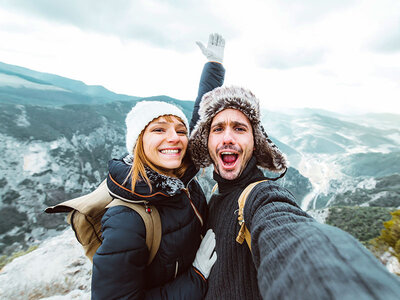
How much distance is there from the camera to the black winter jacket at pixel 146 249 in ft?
5.15

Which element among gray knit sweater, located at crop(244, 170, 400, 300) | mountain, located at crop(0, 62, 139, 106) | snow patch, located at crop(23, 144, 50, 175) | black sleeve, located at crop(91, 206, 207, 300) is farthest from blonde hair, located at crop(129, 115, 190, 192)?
mountain, located at crop(0, 62, 139, 106)

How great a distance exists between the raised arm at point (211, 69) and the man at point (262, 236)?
1083 millimetres

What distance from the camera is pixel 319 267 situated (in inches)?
32.6

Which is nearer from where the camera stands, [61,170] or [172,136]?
[172,136]

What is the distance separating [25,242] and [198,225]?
63.3 meters

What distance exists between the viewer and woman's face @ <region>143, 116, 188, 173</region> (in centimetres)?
235

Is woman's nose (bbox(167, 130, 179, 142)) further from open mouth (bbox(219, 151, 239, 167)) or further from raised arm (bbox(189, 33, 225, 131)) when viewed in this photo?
raised arm (bbox(189, 33, 225, 131))

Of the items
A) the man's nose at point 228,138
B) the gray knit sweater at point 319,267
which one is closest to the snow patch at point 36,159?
the man's nose at point 228,138

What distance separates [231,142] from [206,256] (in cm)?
144

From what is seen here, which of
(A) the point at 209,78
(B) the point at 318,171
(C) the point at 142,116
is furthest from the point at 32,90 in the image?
(B) the point at 318,171

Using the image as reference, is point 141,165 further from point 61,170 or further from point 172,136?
point 61,170

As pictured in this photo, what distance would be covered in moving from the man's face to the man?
13 millimetres

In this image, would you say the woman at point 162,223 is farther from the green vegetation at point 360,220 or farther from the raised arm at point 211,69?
the green vegetation at point 360,220

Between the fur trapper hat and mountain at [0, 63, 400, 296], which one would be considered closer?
the fur trapper hat
